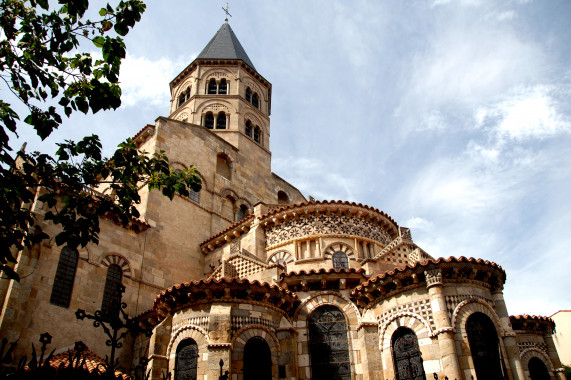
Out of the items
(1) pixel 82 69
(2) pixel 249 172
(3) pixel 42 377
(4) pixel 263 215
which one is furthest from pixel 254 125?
(3) pixel 42 377

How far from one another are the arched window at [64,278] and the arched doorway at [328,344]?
764cm

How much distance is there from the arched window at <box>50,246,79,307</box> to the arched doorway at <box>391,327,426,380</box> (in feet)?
32.4

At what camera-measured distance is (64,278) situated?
14719 millimetres

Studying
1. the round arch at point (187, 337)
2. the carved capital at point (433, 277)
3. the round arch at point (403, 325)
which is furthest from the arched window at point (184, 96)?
the carved capital at point (433, 277)

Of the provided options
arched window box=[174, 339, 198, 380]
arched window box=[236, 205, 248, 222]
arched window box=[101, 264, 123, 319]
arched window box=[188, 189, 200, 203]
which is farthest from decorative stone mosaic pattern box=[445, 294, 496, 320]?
arched window box=[236, 205, 248, 222]

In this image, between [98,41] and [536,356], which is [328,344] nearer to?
[536,356]

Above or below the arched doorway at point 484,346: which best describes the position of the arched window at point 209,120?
above

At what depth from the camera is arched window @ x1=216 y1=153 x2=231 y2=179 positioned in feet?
79.4

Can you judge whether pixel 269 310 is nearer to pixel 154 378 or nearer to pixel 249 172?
pixel 154 378

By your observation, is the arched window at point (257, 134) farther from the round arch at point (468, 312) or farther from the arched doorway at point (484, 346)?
the arched doorway at point (484, 346)

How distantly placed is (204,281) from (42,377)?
316 inches

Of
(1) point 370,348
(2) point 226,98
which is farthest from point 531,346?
(2) point 226,98

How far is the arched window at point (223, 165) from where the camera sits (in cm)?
2420

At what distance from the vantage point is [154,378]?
Result: 458 inches
